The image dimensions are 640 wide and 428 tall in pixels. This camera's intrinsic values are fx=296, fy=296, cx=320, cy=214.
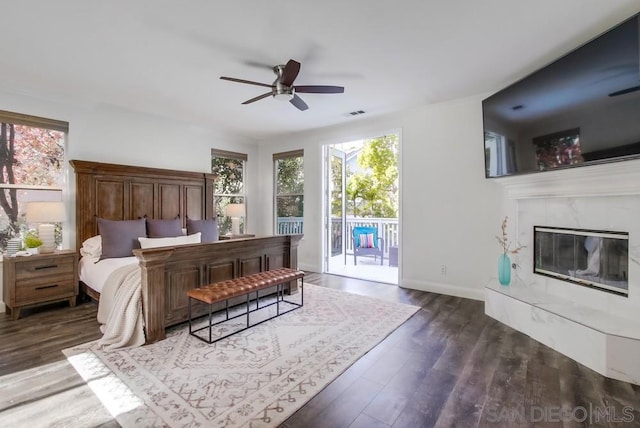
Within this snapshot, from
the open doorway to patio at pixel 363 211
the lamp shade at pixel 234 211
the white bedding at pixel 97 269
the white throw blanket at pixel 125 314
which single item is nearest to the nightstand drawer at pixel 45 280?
the white bedding at pixel 97 269

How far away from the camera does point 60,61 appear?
2904 mm

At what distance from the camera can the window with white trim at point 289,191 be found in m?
5.87

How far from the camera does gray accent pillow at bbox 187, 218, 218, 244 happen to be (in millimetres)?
4492

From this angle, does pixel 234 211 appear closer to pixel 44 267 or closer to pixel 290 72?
pixel 44 267

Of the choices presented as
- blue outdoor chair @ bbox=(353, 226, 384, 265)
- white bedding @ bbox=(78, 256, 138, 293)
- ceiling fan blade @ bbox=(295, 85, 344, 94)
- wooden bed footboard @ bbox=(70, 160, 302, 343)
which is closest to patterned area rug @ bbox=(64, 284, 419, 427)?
wooden bed footboard @ bbox=(70, 160, 302, 343)

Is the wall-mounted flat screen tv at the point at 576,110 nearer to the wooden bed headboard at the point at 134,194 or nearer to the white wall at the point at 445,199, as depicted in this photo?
the white wall at the point at 445,199

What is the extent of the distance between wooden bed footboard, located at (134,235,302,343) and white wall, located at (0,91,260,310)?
7.03 ft

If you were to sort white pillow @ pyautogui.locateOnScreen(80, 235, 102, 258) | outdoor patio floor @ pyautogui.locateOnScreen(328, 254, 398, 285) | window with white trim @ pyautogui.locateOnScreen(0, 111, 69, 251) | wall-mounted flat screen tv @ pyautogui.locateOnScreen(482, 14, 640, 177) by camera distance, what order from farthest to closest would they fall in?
outdoor patio floor @ pyautogui.locateOnScreen(328, 254, 398, 285), white pillow @ pyautogui.locateOnScreen(80, 235, 102, 258), window with white trim @ pyautogui.locateOnScreen(0, 111, 69, 251), wall-mounted flat screen tv @ pyautogui.locateOnScreen(482, 14, 640, 177)

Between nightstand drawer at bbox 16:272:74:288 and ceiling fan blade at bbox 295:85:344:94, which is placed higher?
ceiling fan blade at bbox 295:85:344:94

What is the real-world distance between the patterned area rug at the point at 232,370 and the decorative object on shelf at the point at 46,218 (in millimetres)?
1742

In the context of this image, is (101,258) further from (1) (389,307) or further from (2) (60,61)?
(1) (389,307)

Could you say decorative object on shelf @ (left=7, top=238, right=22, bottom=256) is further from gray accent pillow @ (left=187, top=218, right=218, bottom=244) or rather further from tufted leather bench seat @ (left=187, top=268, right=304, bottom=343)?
tufted leather bench seat @ (left=187, top=268, right=304, bottom=343)

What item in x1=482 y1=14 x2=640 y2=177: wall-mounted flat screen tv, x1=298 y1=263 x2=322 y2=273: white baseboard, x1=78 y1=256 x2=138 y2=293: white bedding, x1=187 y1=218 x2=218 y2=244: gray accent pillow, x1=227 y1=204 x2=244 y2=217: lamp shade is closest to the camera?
x1=482 y1=14 x2=640 y2=177: wall-mounted flat screen tv

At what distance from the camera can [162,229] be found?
13.5 feet
